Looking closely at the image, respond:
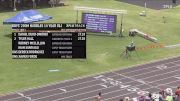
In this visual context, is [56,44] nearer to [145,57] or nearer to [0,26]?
[145,57]

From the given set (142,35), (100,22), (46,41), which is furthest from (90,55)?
(46,41)

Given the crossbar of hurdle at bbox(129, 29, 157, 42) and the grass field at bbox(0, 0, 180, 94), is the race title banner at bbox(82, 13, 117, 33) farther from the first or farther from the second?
the crossbar of hurdle at bbox(129, 29, 157, 42)

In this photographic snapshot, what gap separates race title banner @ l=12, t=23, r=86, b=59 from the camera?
3472 cm

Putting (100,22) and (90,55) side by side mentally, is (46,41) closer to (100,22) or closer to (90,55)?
(90,55)

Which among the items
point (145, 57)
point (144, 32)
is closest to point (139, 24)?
point (144, 32)

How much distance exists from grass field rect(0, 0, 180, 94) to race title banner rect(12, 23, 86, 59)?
6.04 m

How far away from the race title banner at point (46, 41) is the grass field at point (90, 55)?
6.04 metres

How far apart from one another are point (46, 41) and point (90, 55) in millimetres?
14394

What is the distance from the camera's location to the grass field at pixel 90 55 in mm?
42781

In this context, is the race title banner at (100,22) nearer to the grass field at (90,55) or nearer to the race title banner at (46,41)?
the grass field at (90,55)

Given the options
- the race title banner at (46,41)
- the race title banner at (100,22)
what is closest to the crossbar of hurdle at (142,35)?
the race title banner at (100,22)

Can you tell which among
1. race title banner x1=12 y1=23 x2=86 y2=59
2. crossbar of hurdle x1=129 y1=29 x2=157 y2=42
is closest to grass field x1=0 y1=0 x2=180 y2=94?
crossbar of hurdle x1=129 y1=29 x2=157 y2=42

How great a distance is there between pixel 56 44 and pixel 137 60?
14.6 meters

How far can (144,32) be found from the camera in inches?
2286
